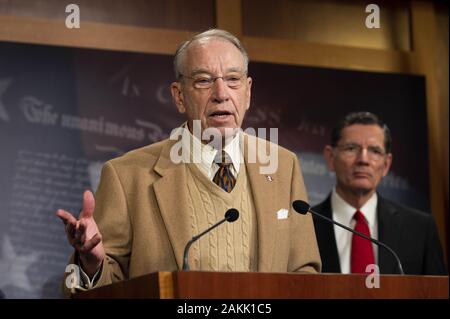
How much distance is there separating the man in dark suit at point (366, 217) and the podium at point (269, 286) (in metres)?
2.25

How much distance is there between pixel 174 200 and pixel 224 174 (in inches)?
8.1

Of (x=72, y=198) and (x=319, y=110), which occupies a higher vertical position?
(x=319, y=110)

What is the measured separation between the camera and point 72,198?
485 centimetres

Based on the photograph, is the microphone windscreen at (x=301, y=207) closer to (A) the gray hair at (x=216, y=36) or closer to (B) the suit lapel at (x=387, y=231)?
(A) the gray hair at (x=216, y=36)

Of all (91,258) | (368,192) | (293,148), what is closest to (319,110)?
(293,148)

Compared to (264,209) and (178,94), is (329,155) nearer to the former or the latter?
(178,94)

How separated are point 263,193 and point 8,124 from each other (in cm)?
219

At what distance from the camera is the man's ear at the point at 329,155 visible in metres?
5.27

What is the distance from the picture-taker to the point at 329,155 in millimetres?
5301

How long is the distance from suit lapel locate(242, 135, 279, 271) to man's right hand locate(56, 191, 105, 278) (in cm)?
53

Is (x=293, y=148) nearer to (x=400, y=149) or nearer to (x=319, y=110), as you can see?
(x=319, y=110)
